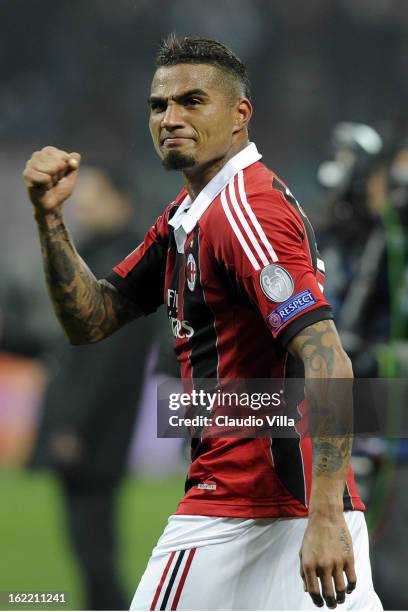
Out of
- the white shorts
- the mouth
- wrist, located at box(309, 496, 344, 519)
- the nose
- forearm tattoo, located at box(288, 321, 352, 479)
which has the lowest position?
the white shorts

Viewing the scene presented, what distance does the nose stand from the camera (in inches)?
97.7

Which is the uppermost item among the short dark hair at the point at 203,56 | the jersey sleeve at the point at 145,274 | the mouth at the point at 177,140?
the short dark hair at the point at 203,56

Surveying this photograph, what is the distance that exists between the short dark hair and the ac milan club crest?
0.40 metres

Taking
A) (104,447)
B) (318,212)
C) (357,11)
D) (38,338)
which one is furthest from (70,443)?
(357,11)

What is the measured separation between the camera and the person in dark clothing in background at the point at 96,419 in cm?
474

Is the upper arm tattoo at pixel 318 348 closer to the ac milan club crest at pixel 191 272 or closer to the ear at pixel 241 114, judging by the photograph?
the ac milan club crest at pixel 191 272

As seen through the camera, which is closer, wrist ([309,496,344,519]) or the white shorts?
wrist ([309,496,344,519])

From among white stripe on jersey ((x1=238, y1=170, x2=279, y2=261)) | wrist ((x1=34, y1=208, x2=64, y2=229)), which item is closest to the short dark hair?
white stripe on jersey ((x1=238, y1=170, x2=279, y2=261))

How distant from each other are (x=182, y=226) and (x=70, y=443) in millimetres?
2513

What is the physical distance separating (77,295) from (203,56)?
55 centimetres

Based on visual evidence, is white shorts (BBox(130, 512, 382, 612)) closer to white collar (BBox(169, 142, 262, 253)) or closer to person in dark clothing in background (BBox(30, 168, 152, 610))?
white collar (BBox(169, 142, 262, 253))

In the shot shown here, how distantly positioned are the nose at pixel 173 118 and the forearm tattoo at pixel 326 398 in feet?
1.83

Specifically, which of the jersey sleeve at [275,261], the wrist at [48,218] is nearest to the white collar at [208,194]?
the jersey sleeve at [275,261]

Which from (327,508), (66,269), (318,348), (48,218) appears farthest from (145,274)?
(327,508)
